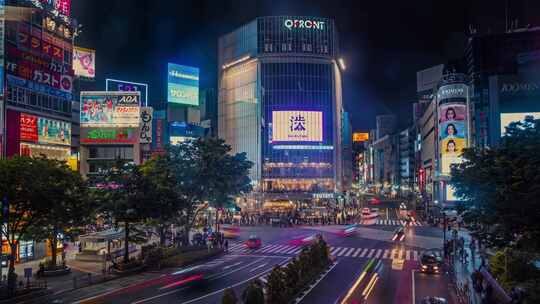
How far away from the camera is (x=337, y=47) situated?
12838 centimetres

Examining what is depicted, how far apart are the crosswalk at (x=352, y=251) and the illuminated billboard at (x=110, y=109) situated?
39.3m

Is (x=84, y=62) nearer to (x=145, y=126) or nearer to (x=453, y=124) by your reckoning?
(x=145, y=126)

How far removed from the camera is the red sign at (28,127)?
45.8 metres

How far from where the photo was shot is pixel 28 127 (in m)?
46.5

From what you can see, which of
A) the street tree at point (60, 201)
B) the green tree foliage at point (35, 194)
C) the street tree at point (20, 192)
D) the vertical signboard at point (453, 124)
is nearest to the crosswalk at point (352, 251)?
the street tree at point (60, 201)

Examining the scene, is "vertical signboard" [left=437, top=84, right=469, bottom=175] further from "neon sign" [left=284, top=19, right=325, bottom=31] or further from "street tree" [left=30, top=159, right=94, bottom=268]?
"street tree" [left=30, top=159, right=94, bottom=268]

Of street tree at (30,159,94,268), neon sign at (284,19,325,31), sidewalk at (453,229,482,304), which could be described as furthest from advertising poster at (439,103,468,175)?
street tree at (30,159,94,268)

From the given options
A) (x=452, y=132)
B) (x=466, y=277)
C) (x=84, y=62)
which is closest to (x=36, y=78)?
(x=84, y=62)

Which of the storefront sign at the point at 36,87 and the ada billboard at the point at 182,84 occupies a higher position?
the ada billboard at the point at 182,84

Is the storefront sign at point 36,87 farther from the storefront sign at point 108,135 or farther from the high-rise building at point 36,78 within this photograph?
the storefront sign at point 108,135

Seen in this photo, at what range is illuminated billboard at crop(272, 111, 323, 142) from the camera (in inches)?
4705

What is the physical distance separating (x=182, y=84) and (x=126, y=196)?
68.7 meters

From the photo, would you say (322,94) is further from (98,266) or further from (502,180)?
(502,180)

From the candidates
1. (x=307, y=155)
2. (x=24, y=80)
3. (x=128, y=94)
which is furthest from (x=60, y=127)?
(x=307, y=155)
